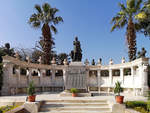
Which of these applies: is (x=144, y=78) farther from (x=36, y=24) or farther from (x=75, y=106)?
(x=36, y=24)

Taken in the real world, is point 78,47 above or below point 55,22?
below

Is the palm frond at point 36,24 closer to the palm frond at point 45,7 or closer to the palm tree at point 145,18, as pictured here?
the palm frond at point 45,7

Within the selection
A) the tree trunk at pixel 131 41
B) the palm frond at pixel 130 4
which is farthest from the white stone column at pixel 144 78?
the palm frond at pixel 130 4

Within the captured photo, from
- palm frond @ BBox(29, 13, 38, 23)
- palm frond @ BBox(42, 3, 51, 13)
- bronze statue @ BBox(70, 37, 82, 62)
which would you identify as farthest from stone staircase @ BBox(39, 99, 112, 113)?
palm frond @ BBox(42, 3, 51, 13)

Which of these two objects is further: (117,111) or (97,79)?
(97,79)

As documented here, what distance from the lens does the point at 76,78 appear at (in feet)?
42.2

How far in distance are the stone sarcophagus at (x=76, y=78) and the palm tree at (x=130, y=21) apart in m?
7.41

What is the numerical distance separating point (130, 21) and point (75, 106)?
13401 mm

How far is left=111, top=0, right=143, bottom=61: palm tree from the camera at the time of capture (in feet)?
52.5

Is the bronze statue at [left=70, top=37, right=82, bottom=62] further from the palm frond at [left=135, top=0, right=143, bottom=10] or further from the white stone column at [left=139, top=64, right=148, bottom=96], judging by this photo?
the palm frond at [left=135, top=0, right=143, bottom=10]

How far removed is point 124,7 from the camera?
16859mm

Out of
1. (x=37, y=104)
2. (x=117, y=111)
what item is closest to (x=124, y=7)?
(x=117, y=111)

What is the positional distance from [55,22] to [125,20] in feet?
35.1

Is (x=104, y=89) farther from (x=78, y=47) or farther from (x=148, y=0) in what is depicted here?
(x=148, y=0)
